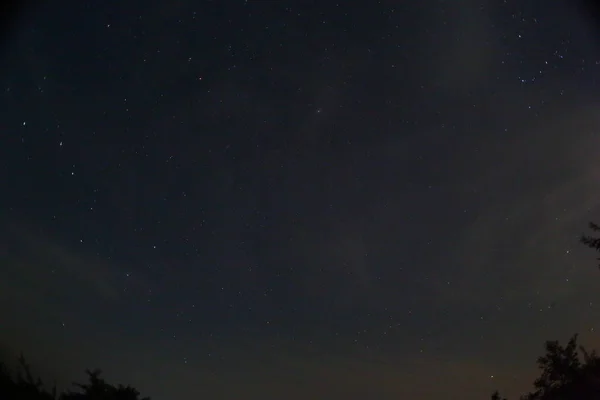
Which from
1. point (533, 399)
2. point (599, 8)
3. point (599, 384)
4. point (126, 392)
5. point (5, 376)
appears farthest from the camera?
point (126, 392)

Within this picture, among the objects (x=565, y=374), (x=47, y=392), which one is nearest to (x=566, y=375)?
(x=565, y=374)

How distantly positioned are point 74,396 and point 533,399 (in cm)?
1924

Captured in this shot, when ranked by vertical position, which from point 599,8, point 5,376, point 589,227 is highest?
point 599,8

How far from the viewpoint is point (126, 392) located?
19438 mm

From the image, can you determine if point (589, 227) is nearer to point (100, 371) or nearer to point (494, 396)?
point (494, 396)

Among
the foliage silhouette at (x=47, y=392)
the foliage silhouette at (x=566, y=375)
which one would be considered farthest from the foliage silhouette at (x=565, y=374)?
the foliage silhouette at (x=47, y=392)

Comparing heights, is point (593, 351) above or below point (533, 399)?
above

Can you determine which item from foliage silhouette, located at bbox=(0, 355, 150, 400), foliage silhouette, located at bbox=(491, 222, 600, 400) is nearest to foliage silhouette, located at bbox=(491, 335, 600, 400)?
foliage silhouette, located at bbox=(491, 222, 600, 400)

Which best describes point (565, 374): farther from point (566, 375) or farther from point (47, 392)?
point (47, 392)

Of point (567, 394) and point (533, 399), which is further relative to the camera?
point (533, 399)

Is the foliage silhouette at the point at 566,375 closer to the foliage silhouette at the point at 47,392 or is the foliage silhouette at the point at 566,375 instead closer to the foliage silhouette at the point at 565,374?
the foliage silhouette at the point at 565,374

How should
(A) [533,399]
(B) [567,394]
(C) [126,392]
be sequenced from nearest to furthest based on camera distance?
(B) [567,394]
(A) [533,399]
(C) [126,392]

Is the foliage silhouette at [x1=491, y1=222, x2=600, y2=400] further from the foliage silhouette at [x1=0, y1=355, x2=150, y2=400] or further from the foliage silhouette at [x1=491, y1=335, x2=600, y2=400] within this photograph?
the foliage silhouette at [x1=0, y1=355, x2=150, y2=400]

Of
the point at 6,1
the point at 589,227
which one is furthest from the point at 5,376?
the point at 589,227
